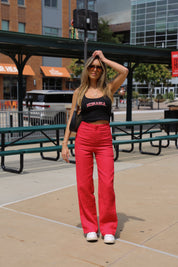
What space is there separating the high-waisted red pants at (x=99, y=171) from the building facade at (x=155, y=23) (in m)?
59.5

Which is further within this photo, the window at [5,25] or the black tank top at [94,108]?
the window at [5,25]

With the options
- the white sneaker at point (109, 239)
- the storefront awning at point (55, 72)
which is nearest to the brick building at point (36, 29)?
the storefront awning at point (55, 72)

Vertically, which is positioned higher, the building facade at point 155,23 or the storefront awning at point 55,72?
the building facade at point 155,23

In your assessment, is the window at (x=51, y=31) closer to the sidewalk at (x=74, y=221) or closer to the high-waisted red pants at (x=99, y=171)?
the sidewalk at (x=74, y=221)

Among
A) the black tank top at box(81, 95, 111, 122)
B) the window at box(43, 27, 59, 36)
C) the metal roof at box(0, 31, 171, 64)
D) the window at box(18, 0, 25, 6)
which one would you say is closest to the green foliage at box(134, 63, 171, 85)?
the window at box(43, 27, 59, 36)

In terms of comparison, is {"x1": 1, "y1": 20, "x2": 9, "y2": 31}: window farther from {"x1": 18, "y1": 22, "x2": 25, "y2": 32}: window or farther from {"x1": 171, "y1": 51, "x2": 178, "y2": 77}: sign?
{"x1": 171, "y1": 51, "x2": 178, "y2": 77}: sign

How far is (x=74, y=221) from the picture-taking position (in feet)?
14.7

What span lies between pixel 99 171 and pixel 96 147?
0.26 meters

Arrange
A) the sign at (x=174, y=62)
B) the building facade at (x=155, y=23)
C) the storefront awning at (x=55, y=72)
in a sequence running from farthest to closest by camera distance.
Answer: the building facade at (x=155, y=23) < the storefront awning at (x=55, y=72) < the sign at (x=174, y=62)

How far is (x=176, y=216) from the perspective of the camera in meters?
4.66

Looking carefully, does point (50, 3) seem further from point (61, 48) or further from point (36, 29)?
point (61, 48)

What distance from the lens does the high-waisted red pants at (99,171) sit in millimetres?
3771

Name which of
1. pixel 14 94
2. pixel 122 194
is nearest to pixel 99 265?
pixel 122 194

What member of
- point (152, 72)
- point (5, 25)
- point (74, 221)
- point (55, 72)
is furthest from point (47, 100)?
point (152, 72)
